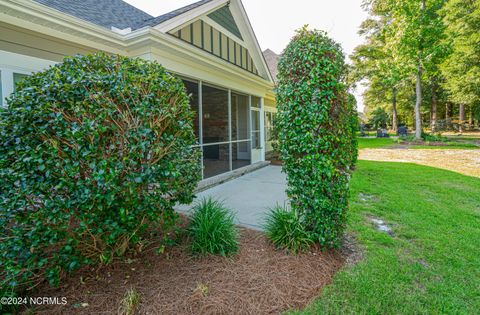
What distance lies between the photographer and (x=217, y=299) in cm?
230

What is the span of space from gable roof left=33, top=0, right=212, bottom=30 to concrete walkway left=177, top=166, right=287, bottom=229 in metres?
3.96

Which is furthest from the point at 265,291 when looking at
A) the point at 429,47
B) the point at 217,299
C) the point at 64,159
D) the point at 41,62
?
the point at 429,47

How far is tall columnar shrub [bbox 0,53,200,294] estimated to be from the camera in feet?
6.84

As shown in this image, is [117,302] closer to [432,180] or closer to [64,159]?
[64,159]

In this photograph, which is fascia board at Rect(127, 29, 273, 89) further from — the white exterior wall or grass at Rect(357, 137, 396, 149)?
grass at Rect(357, 137, 396, 149)

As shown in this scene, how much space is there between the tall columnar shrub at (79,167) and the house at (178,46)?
6.23ft

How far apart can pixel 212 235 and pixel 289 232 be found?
976 mm

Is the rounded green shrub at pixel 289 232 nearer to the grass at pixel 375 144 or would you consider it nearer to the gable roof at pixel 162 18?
the gable roof at pixel 162 18

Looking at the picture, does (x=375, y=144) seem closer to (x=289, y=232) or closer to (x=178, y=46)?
(x=178, y=46)

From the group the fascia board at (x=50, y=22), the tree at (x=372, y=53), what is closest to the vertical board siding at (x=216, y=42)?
the fascia board at (x=50, y=22)

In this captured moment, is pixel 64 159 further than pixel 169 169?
No

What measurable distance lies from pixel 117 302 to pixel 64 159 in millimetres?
1372

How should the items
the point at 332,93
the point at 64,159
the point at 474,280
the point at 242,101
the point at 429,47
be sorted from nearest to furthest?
the point at 64,159 → the point at 474,280 → the point at 332,93 → the point at 242,101 → the point at 429,47

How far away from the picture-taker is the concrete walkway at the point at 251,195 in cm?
443
